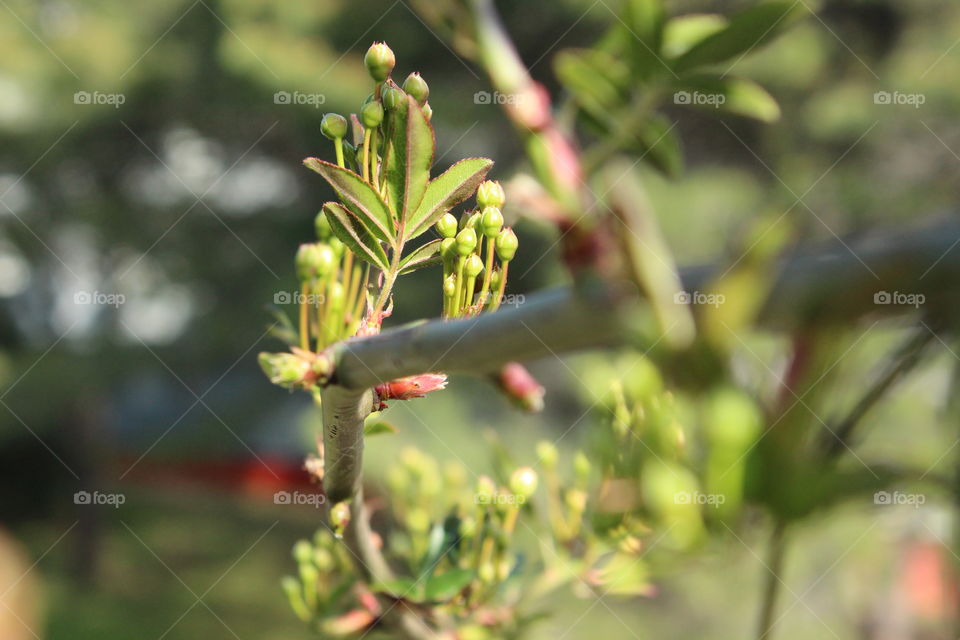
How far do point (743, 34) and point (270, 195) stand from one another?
3.87m

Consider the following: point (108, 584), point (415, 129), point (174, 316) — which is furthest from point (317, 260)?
point (108, 584)

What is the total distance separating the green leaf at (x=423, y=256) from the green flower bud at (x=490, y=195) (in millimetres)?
16

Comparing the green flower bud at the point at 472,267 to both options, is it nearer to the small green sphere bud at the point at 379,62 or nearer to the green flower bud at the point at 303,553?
the small green sphere bud at the point at 379,62

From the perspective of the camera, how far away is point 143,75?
341cm

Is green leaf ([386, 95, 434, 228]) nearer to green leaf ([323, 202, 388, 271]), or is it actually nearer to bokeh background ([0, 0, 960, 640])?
green leaf ([323, 202, 388, 271])

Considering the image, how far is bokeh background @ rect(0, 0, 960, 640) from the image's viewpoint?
10.4 ft

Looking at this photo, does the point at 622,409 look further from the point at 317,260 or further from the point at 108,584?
the point at 108,584

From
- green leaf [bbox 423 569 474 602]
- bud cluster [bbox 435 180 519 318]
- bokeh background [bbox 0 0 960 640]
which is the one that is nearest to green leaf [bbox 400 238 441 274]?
A: bud cluster [bbox 435 180 519 318]

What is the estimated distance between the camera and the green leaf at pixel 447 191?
0.63ft

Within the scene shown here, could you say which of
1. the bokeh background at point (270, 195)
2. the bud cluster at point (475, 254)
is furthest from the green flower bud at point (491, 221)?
the bokeh background at point (270, 195)

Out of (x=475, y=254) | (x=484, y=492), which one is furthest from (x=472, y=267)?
(x=484, y=492)

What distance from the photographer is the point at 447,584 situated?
0.88 ft

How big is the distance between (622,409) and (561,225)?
0.06 meters

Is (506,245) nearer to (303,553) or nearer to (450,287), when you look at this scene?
(450,287)
